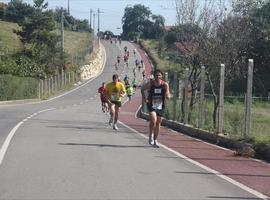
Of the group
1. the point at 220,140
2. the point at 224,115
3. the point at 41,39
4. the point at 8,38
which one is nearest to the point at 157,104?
the point at 220,140

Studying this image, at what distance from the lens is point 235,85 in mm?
43531

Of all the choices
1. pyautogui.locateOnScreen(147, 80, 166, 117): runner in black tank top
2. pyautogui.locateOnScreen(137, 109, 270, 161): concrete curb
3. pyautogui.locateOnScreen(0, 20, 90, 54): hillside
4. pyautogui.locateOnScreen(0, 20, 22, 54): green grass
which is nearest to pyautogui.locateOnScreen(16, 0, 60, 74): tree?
pyautogui.locateOnScreen(0, 20, 90, 54): hillside

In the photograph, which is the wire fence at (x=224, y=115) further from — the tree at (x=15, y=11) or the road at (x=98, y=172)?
the tree at (x=15, y=11)

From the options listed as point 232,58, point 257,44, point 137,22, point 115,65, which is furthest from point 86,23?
point 232,58

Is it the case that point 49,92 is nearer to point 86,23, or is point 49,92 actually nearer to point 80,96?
point 80,96

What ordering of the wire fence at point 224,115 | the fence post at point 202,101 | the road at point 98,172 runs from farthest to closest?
the fence post at point 202,101, the wire fence at point 224,115, the road at point 98,172

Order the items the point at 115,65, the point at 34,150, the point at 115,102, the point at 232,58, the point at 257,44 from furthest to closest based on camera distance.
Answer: the point at 115,65 → the point at 257,44 → the point at 232,58 → the point at 115,102 → the point at 34,150

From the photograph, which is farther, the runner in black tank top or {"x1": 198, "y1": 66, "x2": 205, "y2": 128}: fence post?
{"x1": 198, "y1": 66, "x2": 205, "y2": 128}: fence post

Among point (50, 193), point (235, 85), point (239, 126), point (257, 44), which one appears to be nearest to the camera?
point (50, 193)

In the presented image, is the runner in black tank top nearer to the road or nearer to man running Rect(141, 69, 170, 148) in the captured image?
man running Rect(141, 69, 170, 148)

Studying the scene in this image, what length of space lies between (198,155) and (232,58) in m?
11.5

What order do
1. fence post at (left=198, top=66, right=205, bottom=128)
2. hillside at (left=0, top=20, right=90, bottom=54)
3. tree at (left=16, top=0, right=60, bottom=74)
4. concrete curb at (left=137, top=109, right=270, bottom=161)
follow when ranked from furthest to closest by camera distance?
1. hillside at (left=0, top=20, right=90, bottom=54)
2. tree at (left=16, top=0, right=60, bottom=74)
3. fence post at (left=198, top=66, right=205, bottom=128)
4. concrete curb at (left=137, top=109, right=270, bottom=161)

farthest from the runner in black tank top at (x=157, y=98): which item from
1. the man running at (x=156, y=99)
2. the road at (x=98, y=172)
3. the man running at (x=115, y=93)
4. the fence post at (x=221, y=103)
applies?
the man running at (x=115, y=93)

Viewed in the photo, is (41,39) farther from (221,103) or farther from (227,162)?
(227,162)
